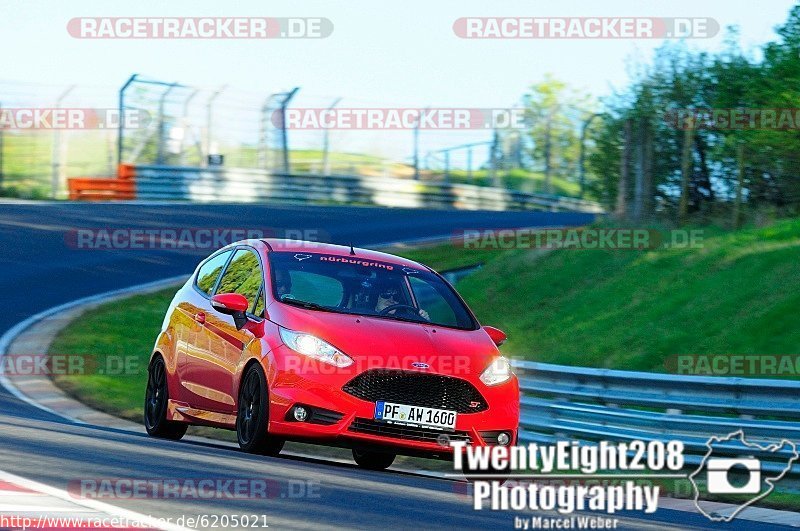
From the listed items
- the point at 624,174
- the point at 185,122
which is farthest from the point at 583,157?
the point at 624,174

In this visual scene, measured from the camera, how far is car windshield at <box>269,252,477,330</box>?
1054cm

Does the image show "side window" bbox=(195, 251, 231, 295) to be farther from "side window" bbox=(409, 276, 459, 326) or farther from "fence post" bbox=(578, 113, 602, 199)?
"fence post" bbox=(578, 113, 602, 199)

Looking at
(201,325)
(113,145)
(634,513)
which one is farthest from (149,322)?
(113,145)

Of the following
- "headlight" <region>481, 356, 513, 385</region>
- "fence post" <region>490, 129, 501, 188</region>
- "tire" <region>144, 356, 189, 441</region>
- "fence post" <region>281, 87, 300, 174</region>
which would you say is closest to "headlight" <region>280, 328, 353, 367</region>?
"headlight" <region>481, 356, 513, 385</region>

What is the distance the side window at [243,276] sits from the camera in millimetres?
10734

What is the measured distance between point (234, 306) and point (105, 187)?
24288mm

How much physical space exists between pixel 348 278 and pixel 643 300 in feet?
22.9

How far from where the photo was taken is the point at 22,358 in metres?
16.5

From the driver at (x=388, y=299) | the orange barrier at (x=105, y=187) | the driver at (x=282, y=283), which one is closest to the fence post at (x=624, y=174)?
the driver at (x=388, y=299)

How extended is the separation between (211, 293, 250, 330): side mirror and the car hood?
0.22 metres

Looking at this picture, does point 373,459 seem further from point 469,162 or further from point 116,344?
point 469,162

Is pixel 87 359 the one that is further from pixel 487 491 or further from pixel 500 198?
pixel 500 198

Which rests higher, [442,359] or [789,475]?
[442,359]

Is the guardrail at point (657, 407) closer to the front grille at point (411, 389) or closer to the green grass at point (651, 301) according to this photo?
the front grille at point (411, 389)
